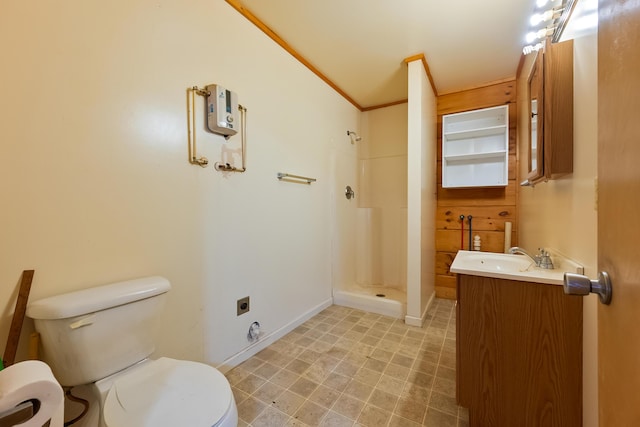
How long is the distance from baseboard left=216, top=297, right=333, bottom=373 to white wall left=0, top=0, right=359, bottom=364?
54mm

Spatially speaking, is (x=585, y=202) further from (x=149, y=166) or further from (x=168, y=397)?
(x=149, y=166)

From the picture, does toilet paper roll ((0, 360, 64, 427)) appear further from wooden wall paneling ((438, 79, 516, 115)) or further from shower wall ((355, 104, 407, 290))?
wooden wall paneling ((438, 79, 516, 115))

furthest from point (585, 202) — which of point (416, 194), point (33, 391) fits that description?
point (33, 391)

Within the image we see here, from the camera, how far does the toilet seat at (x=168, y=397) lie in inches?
32.3

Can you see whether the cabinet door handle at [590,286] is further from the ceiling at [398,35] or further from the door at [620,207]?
the ceiling at [398,35]

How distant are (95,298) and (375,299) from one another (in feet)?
7.49

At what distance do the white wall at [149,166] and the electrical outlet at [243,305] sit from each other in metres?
0.04

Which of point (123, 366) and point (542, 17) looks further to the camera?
point (542, 17)

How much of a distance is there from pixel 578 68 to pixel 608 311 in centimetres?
119

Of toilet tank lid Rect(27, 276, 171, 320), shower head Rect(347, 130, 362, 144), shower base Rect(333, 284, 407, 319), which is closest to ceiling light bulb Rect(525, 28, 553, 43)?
shower head Rect(347, 130, 362, 144)

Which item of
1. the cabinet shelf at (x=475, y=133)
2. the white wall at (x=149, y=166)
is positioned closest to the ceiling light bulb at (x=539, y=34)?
Result: the cabinet shelf at (x=475, y=133)

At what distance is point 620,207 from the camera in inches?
20.0

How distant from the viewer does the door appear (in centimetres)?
45

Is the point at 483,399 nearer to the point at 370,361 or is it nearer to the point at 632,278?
the point at 370,361
